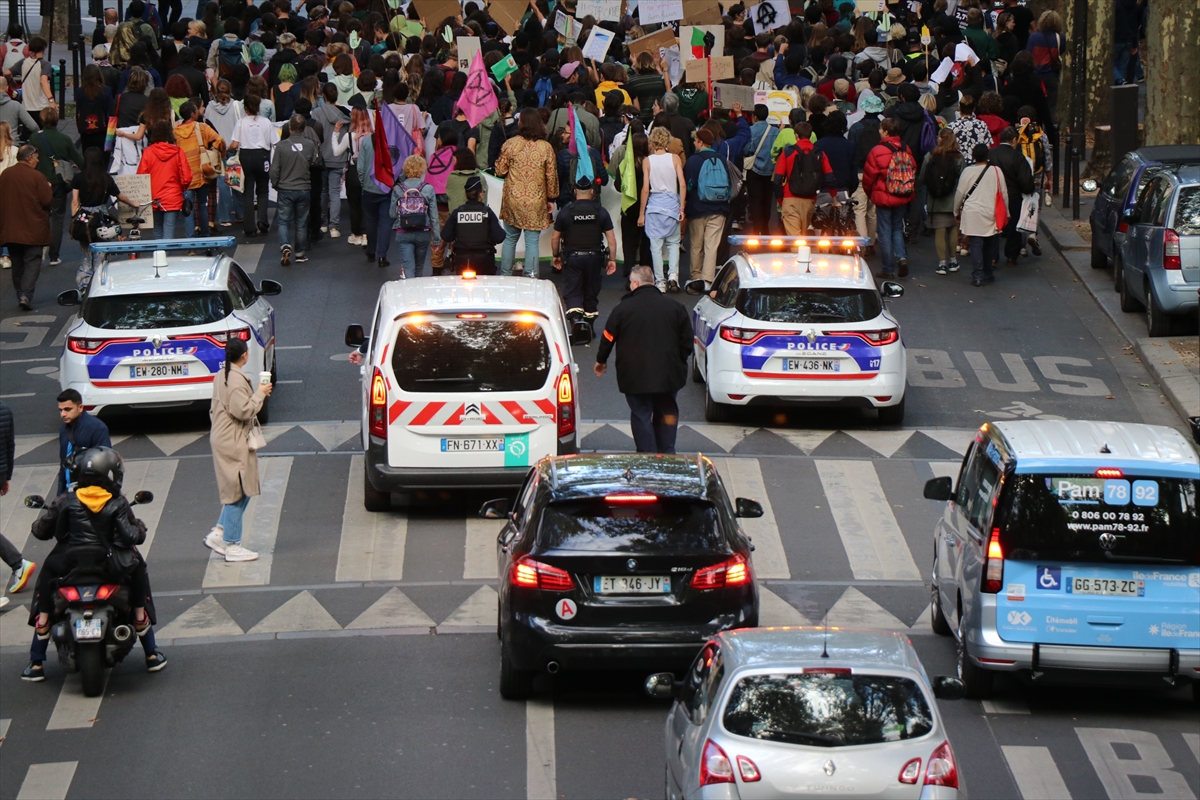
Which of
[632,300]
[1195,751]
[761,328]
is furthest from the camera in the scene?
[761,328]

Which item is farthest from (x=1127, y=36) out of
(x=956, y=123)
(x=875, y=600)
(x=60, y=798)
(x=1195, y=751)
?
(x=60, y=798)

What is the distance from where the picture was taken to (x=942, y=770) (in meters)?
7.80

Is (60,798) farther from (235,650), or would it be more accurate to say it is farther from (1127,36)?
(1127,36)

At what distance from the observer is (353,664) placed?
12.0m

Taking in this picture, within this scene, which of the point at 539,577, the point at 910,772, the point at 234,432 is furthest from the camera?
the point at 234,432

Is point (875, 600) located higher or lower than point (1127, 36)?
lower

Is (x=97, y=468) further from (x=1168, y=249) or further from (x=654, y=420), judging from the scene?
(x=1168, y=249)

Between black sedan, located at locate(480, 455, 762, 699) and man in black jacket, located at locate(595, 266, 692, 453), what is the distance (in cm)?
451

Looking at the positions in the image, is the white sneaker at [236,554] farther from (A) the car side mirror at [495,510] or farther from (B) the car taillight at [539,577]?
(B) the car taillight at [539,577]

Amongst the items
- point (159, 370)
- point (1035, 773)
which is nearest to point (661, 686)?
point (1035, 773)

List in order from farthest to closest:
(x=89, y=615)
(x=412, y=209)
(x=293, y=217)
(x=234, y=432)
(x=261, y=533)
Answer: (x=293, y=217), (x=412, y=209), (x=261, y=533), (x=234, y=432), (x=89, y=615)

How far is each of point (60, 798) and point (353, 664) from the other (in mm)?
2551

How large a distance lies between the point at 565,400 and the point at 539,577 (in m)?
4.23

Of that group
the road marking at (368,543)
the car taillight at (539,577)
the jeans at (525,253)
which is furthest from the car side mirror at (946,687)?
the jeans at (525,253)
